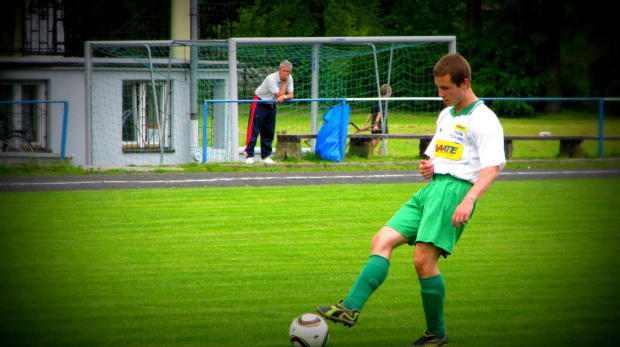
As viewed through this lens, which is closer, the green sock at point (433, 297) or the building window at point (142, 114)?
the green sock at point (433, 297)

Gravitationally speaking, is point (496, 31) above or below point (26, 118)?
above

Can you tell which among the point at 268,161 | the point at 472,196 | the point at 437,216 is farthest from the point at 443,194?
the point at 268,161

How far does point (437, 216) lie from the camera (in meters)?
5.09

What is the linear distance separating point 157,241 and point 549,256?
14.5 ft

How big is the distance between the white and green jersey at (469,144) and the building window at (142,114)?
646 inches

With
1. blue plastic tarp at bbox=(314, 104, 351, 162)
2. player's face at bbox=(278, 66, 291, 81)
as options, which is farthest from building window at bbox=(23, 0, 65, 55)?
blue plastic tarp at bbox=(314, 104, 351, 162)

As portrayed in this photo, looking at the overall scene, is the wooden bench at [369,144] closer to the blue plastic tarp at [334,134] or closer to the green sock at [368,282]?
the blue plastic tarp at [334,134]

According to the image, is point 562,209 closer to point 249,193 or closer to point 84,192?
point 249,193

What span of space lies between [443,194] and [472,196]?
10.4 inches

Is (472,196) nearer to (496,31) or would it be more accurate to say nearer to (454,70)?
(454,70)

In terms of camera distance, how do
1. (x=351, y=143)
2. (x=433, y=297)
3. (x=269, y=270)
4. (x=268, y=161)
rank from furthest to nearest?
1. (x=351, y=143)
2. (x=268, y=161)
3. (x=269, y=270)
4. (x=433, y=297)

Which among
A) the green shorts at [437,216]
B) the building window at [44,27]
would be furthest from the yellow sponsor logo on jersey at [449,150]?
the building window at [44,27]

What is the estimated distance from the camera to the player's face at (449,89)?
514 cm

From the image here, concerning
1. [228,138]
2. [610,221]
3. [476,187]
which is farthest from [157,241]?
[228,138]
